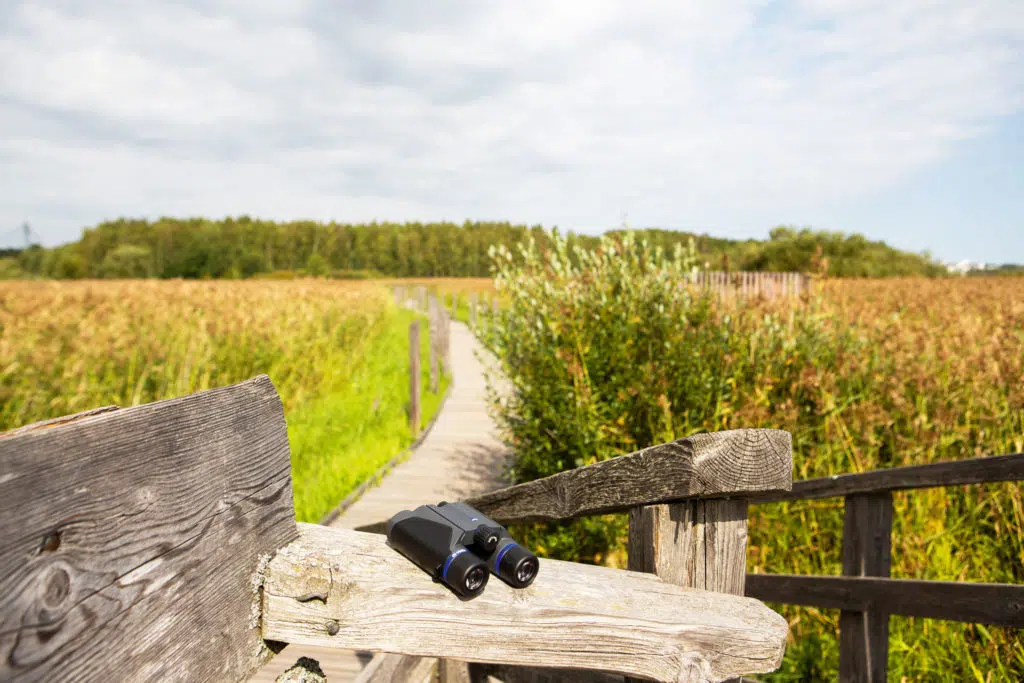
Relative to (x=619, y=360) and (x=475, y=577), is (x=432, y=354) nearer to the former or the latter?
(x=619, y=360)

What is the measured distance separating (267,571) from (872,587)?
3.05 meters

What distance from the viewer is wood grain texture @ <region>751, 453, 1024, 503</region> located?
2.65 metres

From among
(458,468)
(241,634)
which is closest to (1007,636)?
(241,634)

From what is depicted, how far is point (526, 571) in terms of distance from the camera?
1.33 metres

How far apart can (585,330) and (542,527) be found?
172 centimetres

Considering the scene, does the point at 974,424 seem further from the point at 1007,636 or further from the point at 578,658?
the point at 578,658

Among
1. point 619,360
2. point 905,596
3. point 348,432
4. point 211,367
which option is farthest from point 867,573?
point 211,367

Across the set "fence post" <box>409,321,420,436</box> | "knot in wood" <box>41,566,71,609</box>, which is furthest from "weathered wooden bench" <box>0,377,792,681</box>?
"fence post" <box>409,321,420,436</box>

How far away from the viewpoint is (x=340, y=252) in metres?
107

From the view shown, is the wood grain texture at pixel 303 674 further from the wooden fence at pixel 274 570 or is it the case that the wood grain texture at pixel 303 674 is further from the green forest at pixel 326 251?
the green forest at pixel 326 251

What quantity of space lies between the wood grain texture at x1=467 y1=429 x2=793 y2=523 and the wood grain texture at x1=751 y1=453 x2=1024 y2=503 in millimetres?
936

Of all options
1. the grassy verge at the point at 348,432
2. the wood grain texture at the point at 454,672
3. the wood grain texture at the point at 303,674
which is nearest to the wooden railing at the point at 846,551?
the wood grain texture at the point at 454,672

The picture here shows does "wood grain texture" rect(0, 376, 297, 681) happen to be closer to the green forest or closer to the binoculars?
the binoculars

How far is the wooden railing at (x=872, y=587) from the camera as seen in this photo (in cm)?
285
